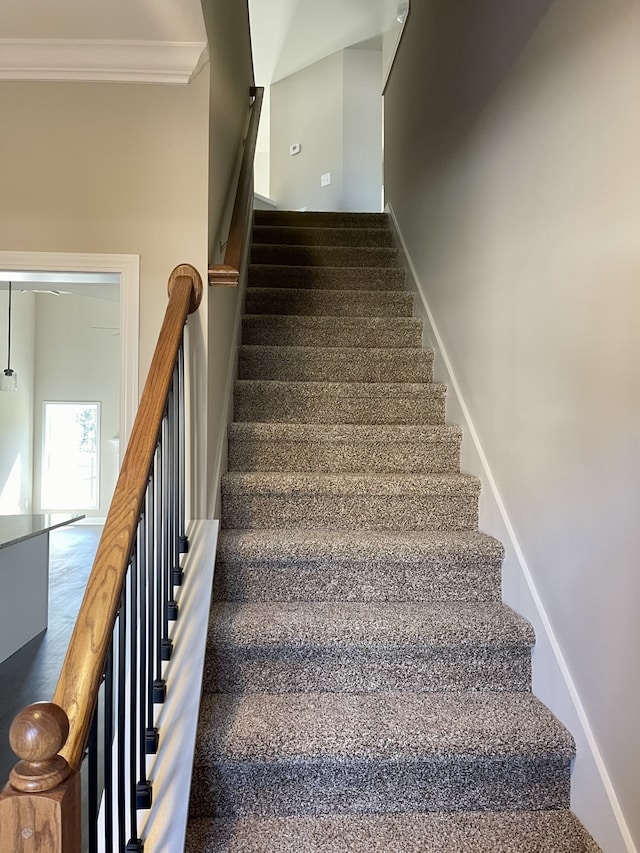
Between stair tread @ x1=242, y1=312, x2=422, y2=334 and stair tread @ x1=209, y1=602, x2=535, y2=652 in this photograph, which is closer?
stair tread @ x1=209, y1=602, x2=535, y2=652

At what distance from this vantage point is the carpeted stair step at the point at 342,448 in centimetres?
233

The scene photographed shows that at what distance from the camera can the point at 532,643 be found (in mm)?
1647

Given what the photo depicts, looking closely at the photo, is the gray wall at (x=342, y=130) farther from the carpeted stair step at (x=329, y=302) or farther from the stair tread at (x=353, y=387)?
the stair tread at (x=353, y=387)

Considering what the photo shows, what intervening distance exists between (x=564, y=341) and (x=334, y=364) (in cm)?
139

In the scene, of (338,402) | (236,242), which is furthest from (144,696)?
(338,402)

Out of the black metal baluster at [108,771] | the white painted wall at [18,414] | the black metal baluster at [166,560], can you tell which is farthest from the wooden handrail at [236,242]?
the white painted wall at [18,414]

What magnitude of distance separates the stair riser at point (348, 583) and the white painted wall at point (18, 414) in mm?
6761

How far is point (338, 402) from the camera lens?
260 centimetres

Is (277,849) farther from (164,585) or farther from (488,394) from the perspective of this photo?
(488,394)

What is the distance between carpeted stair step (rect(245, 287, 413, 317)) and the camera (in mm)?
3205

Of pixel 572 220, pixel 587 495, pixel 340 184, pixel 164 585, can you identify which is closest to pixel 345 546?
pixel 164 585

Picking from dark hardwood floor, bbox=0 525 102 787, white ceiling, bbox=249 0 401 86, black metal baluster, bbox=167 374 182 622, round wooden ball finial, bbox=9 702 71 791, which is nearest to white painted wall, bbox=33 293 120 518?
dark hardwood floor, bbox=0 525 102 787

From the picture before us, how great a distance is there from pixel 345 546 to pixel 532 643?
2.08ft

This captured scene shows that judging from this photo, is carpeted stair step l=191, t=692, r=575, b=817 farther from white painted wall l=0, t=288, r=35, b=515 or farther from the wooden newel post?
white painted wall l=0, t=288, r=35, b=515
